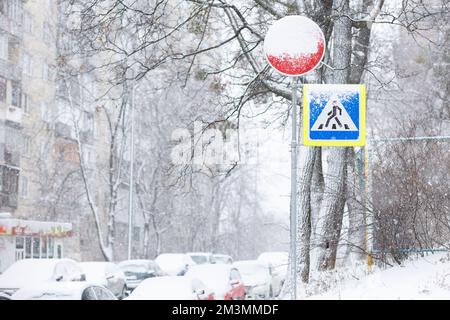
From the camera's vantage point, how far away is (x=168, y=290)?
637 inches

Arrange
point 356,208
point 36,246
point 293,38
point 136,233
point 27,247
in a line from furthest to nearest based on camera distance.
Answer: point 136,233 → point 36,246 → point 27,247 → point 356,208 → point 293,38

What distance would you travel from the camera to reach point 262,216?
62.6m

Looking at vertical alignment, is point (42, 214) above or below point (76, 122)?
below

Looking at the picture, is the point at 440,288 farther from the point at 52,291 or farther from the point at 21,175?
the point at 21,175

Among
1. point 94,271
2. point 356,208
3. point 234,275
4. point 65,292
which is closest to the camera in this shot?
point 356,208

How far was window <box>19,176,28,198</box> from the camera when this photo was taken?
47625 mm

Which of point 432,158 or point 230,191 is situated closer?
point 432,158

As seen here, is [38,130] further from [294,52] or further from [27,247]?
[294,52]

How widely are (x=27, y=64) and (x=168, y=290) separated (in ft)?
110

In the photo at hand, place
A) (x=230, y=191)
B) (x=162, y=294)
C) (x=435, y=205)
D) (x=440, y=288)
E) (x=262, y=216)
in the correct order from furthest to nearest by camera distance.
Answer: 1. (x=262, y=216)
2. (x=230, y=191)
3. (x=162, y=294)
4. (x=435, y=205)
5. (x=440, y=288)

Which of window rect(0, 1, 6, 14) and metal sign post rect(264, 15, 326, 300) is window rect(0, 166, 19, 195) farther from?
metal sign post rect(264, 15, 326, 300)

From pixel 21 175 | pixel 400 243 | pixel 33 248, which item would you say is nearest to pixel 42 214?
pixel 21 175

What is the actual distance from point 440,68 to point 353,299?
16.9 meters

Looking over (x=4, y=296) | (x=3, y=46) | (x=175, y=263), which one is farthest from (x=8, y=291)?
(x=3, y=46)
